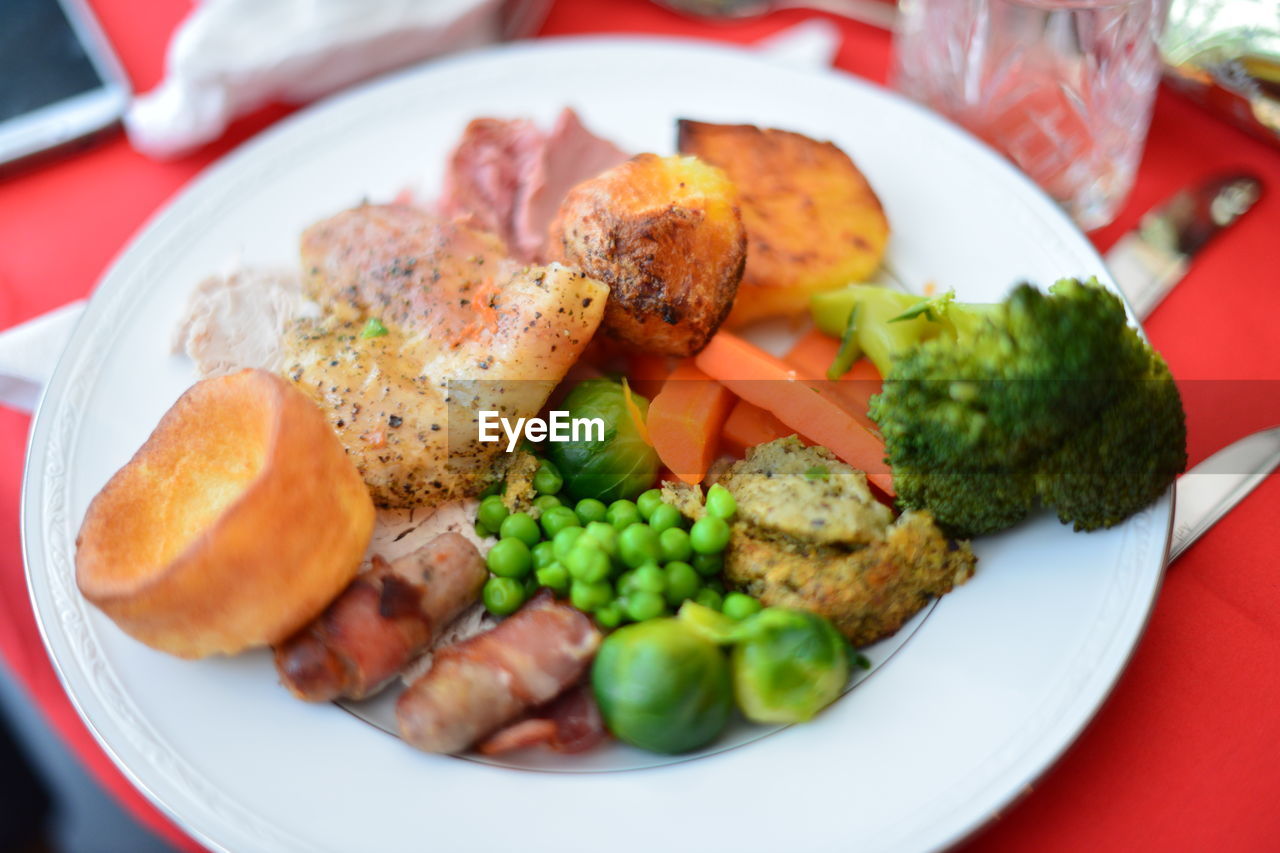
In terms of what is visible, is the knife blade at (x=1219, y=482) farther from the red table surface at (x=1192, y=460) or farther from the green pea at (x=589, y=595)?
the green pea at (x=589, y=595)

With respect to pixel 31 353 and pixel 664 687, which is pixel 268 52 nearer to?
pixel 31 353

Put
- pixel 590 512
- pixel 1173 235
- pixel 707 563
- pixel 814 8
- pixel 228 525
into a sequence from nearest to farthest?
pixel 228 525
pixel 707 563
pixel 590 512
pixel 1173 235
pixel 814 8

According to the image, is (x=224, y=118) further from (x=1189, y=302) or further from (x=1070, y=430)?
(x=1189, y=302)

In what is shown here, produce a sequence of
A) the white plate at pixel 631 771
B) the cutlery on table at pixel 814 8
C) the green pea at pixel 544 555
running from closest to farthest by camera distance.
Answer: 1. the white plate at pixel 631 771
2. the green pea at pixel 544 555
3. the cutlery on table at pixel 814 8

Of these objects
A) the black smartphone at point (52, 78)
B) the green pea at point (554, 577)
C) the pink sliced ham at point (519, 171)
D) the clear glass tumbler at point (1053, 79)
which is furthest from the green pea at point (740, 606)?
the black smartphone at point (52, 78)

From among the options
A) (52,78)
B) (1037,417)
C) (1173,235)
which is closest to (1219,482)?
(1037,417)

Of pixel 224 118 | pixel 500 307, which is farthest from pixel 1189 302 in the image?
pixel 224 118
